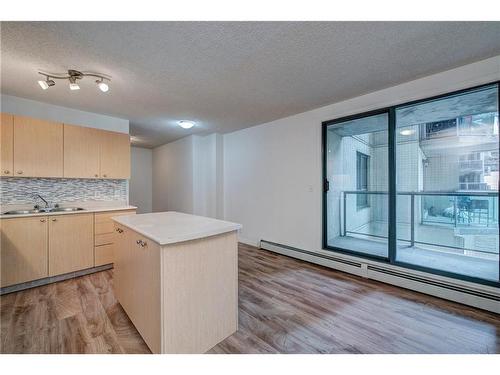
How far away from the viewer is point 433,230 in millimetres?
2986

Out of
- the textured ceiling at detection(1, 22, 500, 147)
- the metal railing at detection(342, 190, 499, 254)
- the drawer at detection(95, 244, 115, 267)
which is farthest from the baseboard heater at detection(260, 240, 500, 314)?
the drawer at detection(95, 244, 115, 267)

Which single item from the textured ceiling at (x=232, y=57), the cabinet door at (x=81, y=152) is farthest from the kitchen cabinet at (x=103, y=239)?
the textured ceiling at (x=232, y=57)

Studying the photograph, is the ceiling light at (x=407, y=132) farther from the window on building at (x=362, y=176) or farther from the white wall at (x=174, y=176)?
the white wall at (x=174, y=176)

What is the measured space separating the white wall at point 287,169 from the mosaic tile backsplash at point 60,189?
2.32 meters

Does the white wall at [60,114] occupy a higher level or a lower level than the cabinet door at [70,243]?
higher

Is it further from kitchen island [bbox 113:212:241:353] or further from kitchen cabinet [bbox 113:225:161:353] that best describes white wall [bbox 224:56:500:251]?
kitchen cabinet [bbox 113:225:161:353]

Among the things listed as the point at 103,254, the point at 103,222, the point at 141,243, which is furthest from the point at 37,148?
the point at 141,243

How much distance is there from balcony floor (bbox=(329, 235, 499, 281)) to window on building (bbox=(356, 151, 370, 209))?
631 mm

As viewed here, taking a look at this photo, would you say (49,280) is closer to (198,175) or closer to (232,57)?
(198,175)

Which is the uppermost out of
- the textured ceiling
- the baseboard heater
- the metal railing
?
the textured ceiling

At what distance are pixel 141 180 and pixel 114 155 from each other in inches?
127

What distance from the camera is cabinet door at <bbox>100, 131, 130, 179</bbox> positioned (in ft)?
11.1

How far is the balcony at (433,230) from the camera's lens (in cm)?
248
